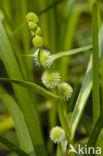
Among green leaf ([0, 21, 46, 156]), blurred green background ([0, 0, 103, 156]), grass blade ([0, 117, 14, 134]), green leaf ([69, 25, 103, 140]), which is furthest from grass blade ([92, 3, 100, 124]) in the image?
grass blade ([0, 117, 14, 134])

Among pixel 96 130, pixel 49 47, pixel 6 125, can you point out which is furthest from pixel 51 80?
pixel 49 47

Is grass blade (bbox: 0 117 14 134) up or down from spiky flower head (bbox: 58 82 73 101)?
down

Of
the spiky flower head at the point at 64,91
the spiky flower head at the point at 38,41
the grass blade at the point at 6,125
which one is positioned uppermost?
the spiky flower head at the point at 38,41

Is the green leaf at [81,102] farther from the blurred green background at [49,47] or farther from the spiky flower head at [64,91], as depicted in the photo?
the blurred green background at [49,47]

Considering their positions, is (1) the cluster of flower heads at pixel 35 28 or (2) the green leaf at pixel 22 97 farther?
(2) the green leaf at pixel 22 97

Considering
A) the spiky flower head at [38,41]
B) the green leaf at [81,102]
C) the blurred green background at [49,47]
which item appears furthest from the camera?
the blurred green background at [49,47]

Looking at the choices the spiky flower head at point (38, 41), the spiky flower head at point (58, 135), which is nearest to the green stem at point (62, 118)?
the spiky flower head at point (58, 135)

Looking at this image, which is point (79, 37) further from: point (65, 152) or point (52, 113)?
point (65, 152)

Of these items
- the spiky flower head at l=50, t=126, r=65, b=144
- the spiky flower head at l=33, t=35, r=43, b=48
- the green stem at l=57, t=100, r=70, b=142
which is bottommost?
the spiky flower head at l=50, t=126, r=65, b=144

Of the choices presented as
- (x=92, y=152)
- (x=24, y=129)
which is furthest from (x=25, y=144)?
(x=92, y=152)

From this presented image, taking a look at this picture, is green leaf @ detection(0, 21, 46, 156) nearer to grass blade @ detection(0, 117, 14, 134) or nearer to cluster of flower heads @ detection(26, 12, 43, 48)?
cluster of flower heads @ detection(26, 12, 43, 48)

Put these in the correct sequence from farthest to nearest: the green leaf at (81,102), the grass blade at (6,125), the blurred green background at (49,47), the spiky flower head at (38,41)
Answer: the grass blade at (6,125)
the blurred green background at (49,47)
the green leaf at (81,102)
the spiky flower head at (38,41)

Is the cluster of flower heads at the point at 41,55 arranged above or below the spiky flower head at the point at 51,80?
above
